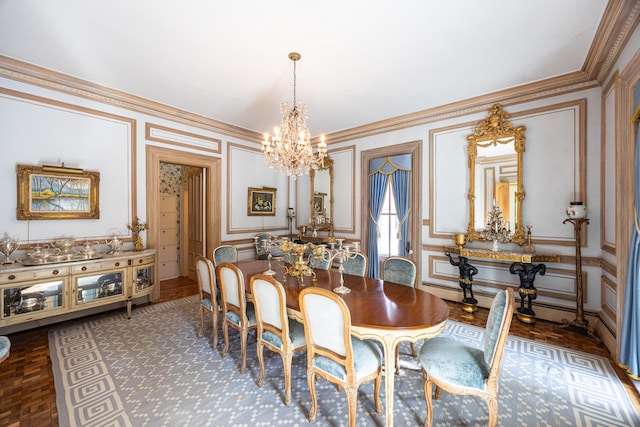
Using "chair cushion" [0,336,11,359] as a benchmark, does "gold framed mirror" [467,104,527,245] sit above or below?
above

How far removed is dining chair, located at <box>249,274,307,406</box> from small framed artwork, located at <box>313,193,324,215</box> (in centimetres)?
340

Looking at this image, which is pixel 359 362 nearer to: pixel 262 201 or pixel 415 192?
pixel 415 192

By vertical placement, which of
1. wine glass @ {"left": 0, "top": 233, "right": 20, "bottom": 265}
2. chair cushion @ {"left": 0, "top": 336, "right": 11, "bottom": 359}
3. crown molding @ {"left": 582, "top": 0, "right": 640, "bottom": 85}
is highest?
crown molding @ {"left": 582, "top": 0, "right": 640, "bottom": 85}

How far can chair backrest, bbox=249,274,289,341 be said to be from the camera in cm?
177

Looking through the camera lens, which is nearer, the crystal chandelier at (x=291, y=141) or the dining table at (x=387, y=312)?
the dining table at (x=387, y=312)

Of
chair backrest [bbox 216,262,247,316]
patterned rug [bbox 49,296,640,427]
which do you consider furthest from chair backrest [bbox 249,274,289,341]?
patterned rug [bbox 49,296,640,427]

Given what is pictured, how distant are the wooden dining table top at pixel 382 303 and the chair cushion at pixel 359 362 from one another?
23cm

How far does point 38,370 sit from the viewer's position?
2180mm

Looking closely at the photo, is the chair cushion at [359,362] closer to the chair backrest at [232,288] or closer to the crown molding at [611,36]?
the chair backrest at [232,288]

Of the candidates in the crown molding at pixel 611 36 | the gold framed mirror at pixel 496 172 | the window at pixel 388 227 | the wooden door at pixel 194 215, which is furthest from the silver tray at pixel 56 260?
the crown molding at pixel 611 36

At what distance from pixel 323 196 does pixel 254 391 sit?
3807mm

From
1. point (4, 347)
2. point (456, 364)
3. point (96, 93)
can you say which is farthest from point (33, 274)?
point (456, 364)

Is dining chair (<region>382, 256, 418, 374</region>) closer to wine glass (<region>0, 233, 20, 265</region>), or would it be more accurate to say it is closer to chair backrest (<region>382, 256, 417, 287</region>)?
chair backrest (<region>382, 256, 417, 287</region>)

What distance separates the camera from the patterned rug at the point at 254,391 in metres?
1.66
